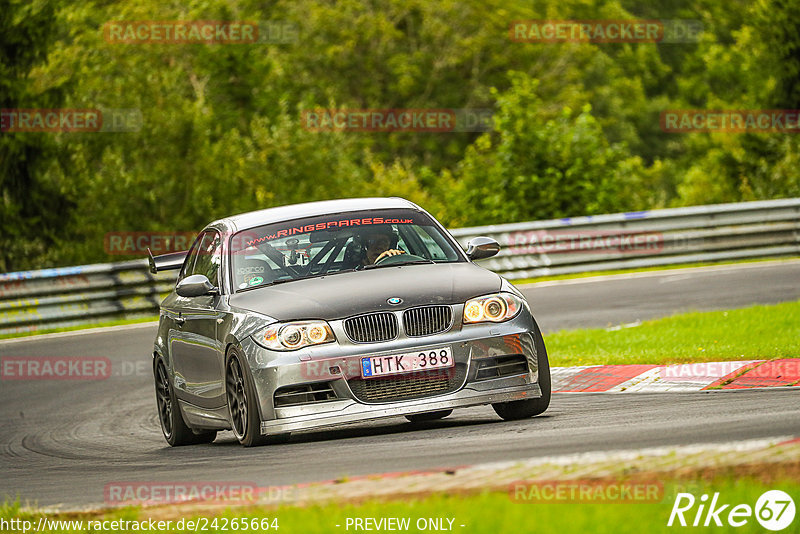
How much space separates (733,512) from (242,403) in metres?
4.67

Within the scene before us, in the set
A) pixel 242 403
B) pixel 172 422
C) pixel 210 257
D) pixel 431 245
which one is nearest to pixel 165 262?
pixel 210 257

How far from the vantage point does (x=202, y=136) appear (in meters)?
32.1

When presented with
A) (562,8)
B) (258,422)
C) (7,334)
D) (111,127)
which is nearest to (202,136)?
(111,127)

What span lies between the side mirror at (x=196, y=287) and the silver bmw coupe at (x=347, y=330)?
0.03 feet

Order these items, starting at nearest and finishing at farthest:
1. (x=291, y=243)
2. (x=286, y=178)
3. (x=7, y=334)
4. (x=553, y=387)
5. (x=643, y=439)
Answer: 1. (x=643, y=439)
2. (x=291, y=243)
3. (x=553, y=387)
4. (x=7, y=334)
5. (x=286, y=178)

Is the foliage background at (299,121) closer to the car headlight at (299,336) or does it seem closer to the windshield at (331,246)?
the windshield at (331,246)

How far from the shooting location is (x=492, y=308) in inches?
364

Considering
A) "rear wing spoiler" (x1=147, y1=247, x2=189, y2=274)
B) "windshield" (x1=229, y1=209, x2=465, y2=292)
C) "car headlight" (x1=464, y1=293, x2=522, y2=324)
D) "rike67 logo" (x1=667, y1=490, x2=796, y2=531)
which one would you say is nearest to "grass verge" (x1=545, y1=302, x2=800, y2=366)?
"windshield" (x1=229, y1=209, x2=465, y2=292)

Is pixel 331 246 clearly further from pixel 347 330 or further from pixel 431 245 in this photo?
pixel 347 330

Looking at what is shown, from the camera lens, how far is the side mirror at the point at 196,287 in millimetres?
10023

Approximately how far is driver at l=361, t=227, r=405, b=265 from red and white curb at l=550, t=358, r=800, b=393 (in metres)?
2.34

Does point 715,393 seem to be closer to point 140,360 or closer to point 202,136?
point 140,360

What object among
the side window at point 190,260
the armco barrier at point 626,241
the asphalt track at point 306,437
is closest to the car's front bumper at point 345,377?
the asphalt track at point 306,437

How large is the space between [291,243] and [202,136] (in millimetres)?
22412
